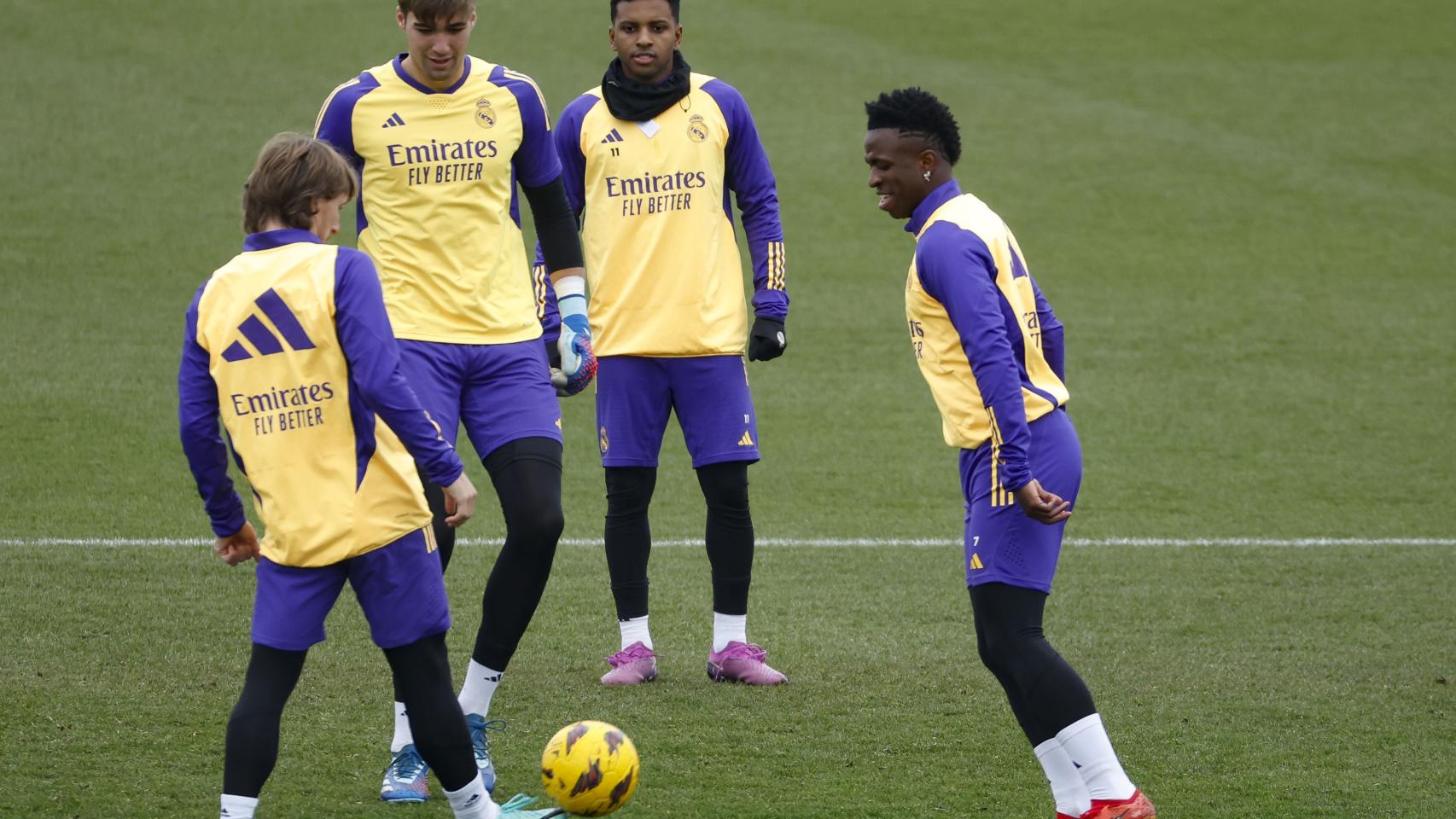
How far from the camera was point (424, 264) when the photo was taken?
4777mm

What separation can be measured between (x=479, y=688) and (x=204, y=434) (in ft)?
4.67

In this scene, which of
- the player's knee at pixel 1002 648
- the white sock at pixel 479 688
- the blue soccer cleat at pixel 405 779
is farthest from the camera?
the white sock at pixel 479 688

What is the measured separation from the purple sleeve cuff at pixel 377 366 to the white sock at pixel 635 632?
2.30 meters

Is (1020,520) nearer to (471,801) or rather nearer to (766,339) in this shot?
(471,801)

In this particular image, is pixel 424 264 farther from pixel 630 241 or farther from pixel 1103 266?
pixel 1103 266

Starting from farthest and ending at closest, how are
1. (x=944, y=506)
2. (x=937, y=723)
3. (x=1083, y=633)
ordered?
(x=944, y=506) → (x=1083, y=633) → (x=937, y=723)

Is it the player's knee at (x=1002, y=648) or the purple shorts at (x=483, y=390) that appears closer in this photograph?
the player's knee at (x=1002, y=648)

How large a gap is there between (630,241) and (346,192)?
2.11 meters

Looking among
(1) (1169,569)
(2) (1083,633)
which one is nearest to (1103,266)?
(1) (1169,569)

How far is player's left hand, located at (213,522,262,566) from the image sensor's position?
3842 millimetres

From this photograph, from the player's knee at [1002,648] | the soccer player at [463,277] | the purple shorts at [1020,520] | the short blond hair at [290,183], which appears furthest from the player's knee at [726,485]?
the short blond hair at [290,183]

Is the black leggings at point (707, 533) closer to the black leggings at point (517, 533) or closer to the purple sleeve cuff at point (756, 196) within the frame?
the purple sleeve cuff at point (756, 196)

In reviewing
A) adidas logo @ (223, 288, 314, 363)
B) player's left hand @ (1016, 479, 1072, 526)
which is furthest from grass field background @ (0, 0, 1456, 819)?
adidas logo @ (223, 288, 314, 363)

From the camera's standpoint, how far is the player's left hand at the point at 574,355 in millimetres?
5188
